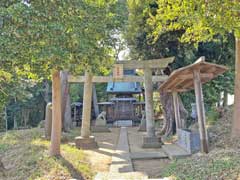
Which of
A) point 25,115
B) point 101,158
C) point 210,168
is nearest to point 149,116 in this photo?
point 101,158

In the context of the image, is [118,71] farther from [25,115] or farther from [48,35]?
[25,115]

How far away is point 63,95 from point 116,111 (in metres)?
12.4

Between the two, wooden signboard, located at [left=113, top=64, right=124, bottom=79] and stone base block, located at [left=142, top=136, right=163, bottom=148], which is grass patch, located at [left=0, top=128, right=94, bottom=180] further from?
wooden signboard, located at [left=113, top=64, right=124, bottom=79]

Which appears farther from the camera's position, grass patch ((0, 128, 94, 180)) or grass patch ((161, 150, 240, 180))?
grass patch ((0, 128, 94, 180))

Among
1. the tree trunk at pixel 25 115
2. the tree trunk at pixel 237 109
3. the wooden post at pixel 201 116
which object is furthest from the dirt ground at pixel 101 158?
the tree trunk at pixel 25 115

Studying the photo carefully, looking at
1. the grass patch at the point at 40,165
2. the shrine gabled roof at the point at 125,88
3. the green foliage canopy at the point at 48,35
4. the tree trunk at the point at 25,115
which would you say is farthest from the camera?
the shrine gabled roof at the point at 125,88

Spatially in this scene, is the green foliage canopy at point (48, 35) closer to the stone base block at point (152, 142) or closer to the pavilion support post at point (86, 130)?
the pavilion support post at point (86, 130)

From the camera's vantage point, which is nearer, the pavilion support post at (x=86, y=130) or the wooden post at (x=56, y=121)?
the wooden post at (x=56, y=121)

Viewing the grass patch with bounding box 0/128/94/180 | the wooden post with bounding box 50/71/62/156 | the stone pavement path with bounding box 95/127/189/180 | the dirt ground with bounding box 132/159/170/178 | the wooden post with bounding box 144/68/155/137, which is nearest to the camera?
the stone pavement path with bounding box 95/127/189/180

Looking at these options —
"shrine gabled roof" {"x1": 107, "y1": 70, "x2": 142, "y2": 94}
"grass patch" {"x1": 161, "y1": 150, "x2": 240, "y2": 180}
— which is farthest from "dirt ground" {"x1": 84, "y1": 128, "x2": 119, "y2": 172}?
"shrine gabled roof" {"x1": 107, "y1": 70, "x2": 142, "y2": 94}

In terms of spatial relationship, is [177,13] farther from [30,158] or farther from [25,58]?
[30,158]

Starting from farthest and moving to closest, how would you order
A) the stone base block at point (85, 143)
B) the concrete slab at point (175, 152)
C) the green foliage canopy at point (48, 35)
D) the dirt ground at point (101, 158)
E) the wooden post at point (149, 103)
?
the wooden post at point (149, 103) < the stone base block at point (85, 143) < the concrete slab at point (175, 152) < the dirt ground at point (101, 158) < the green foliage canopy at point (48, 35)

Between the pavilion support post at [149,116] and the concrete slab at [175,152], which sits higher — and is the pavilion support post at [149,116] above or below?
above

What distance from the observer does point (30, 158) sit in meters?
7.99
